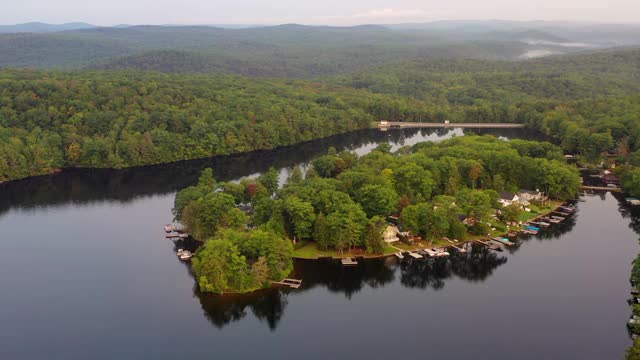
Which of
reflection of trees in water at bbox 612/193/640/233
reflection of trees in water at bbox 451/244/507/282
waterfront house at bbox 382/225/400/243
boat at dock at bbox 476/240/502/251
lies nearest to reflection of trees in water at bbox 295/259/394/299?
waterfront house at bbox 382/225/400/243

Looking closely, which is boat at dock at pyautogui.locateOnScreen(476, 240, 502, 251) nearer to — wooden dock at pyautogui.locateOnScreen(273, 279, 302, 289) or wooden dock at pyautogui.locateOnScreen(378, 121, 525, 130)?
wooden dock at pyautogui.locateOnScreen(273, 279, 302, 289)

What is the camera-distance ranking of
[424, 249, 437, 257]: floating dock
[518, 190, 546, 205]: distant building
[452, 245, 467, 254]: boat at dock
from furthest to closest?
[518, 190, 546, 205]: distant building < [452, 245, 467, 254]: boat at dock < [424, 249, 437, 257]: floating dock

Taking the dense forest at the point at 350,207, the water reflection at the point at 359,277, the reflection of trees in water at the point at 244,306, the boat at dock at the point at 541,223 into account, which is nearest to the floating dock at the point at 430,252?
the water reflection at the point at 359,277

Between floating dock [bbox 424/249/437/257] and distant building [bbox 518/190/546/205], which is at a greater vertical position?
distant building [bbox 518/190/546/205]

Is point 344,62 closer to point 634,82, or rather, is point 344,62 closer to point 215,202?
point 634,82

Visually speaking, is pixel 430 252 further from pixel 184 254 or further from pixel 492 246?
pixel 184 254

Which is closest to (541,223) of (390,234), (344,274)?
(390,234)

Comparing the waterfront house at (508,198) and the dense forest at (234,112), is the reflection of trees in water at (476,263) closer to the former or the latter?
the waterfront house at (508,198)
